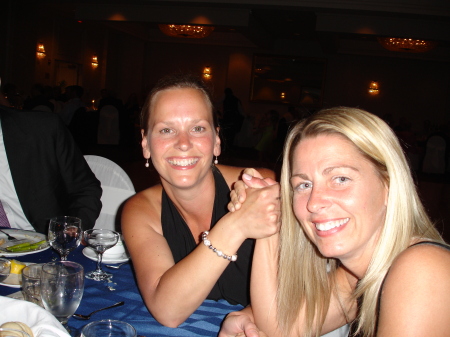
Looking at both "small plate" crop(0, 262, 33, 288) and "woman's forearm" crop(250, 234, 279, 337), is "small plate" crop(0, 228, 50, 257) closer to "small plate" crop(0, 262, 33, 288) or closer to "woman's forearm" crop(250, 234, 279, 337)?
"small plate" crop(0, 262, 33, 288)

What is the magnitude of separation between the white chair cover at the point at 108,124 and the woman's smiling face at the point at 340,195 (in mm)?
9327

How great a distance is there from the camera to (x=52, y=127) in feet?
7.62

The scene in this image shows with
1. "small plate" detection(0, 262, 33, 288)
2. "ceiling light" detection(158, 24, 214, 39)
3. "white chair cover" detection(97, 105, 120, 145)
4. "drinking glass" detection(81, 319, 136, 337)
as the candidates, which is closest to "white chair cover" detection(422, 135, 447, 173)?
"ceiling light" detection(158, 24, 214, 39)

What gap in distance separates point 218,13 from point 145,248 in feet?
32.9

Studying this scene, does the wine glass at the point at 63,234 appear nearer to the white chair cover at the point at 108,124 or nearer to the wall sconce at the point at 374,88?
the white chair cover at the point at 108,124

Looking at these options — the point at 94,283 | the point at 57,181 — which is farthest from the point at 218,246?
the point at 57,181

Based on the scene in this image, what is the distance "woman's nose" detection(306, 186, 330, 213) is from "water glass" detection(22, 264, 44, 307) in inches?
29.1

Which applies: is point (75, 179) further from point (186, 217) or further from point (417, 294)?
point (417, 294)

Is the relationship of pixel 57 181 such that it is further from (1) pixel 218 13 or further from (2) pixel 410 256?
(1) pixel 218 13

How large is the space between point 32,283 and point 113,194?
1.45m

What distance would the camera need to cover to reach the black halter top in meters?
1.62

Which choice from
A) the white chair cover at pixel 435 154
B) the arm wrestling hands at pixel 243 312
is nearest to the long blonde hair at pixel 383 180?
the arm wrestling hands at pixel 243 312

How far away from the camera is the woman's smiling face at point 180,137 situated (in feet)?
5.13

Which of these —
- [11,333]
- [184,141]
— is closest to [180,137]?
[184,141]
